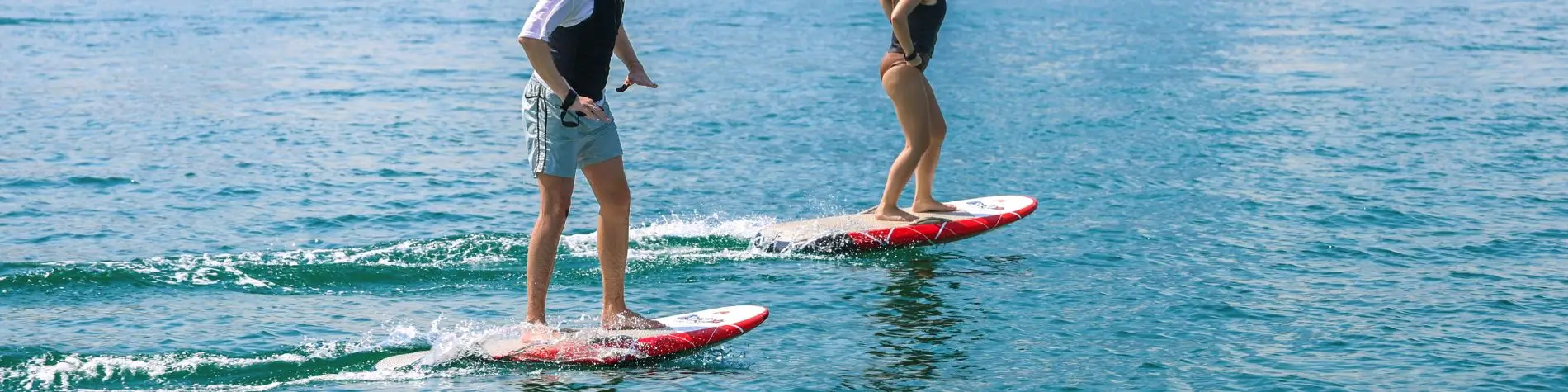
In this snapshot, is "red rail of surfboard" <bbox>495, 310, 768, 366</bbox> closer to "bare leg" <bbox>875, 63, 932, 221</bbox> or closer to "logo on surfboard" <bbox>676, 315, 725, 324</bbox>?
"logo on surfboard" <bbox>676, 315, 725, 324</bbox>

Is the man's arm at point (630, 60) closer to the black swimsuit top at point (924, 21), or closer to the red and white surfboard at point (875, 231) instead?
the black swimsuit top at point (924, 21)

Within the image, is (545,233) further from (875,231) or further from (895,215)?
(895,215)

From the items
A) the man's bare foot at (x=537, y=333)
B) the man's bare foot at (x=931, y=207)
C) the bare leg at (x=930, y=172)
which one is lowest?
the man's bare foot at (x=537, y=333)

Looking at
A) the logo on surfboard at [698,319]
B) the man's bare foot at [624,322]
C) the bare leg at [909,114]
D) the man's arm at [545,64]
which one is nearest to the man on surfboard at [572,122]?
the man's arm at [545,64]

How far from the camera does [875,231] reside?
1217 cm

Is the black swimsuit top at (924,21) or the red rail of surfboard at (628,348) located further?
the black swimsuit top at (924,21)

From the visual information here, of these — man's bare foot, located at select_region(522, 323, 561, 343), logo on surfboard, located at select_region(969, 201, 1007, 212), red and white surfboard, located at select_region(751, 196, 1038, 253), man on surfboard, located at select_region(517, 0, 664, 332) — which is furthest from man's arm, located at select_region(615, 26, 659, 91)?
logo on surfboard, located at select_region(969, 201, 1007, 212)

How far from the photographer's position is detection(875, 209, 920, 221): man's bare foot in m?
12.4

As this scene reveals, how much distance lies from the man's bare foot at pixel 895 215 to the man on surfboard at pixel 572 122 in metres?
4.00

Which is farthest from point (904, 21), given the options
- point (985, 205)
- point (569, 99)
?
point (569, 99)

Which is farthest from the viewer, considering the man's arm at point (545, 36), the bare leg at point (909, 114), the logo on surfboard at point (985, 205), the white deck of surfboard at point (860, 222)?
the logo on surfboard at point (985, 205)

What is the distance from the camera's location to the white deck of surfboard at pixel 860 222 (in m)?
12.2

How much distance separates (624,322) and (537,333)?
1.52 ft

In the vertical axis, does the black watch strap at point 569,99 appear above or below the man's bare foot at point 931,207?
above
